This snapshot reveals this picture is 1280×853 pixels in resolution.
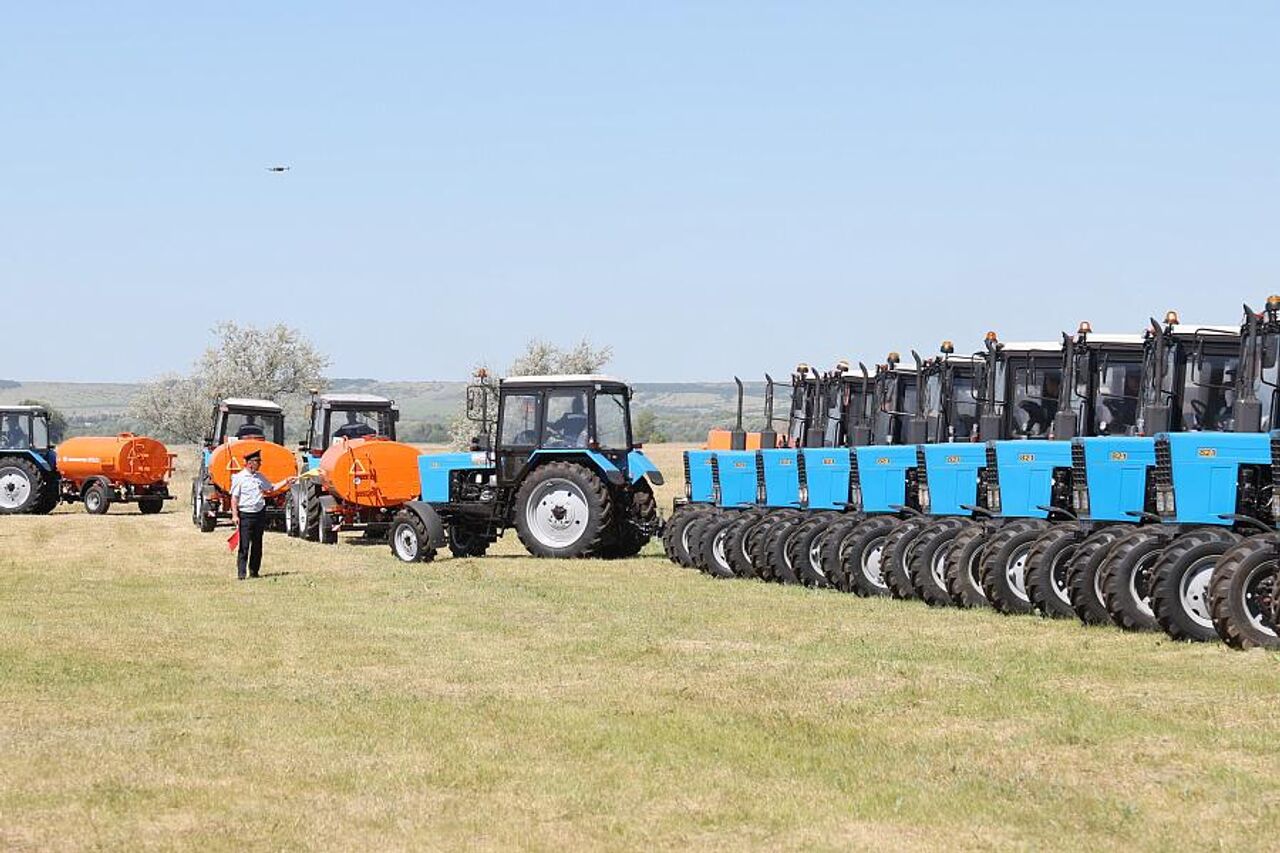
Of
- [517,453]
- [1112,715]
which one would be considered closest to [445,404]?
[517,453]

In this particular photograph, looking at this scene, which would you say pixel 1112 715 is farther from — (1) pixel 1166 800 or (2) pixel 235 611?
(2) pixel 235 611

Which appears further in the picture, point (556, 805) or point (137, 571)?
point (137, 571)

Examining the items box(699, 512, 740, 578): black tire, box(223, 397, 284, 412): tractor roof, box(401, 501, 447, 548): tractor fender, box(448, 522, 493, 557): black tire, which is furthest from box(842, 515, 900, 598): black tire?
box(223, 397, 284, 412): tractor roof

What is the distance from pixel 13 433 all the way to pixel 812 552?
92.0ft

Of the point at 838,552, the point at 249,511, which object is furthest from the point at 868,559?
the point at 249,511

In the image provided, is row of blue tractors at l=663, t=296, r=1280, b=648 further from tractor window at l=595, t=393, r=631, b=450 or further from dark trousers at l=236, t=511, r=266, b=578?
dark trousers at l=236, t=511, r=266, b=578

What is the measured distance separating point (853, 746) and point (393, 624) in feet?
24.3

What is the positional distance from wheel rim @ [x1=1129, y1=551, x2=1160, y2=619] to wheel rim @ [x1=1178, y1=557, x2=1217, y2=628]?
0.54 m

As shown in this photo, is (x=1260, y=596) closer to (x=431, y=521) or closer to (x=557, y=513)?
(x=557, y=513)

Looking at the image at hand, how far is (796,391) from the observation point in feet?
80.6

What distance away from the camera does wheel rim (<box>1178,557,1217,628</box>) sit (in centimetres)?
1427

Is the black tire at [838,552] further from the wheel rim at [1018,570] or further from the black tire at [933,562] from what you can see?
the wheel rim at [1018,570]

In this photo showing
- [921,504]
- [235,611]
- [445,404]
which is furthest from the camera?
[445,404]

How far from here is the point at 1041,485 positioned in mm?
17609
